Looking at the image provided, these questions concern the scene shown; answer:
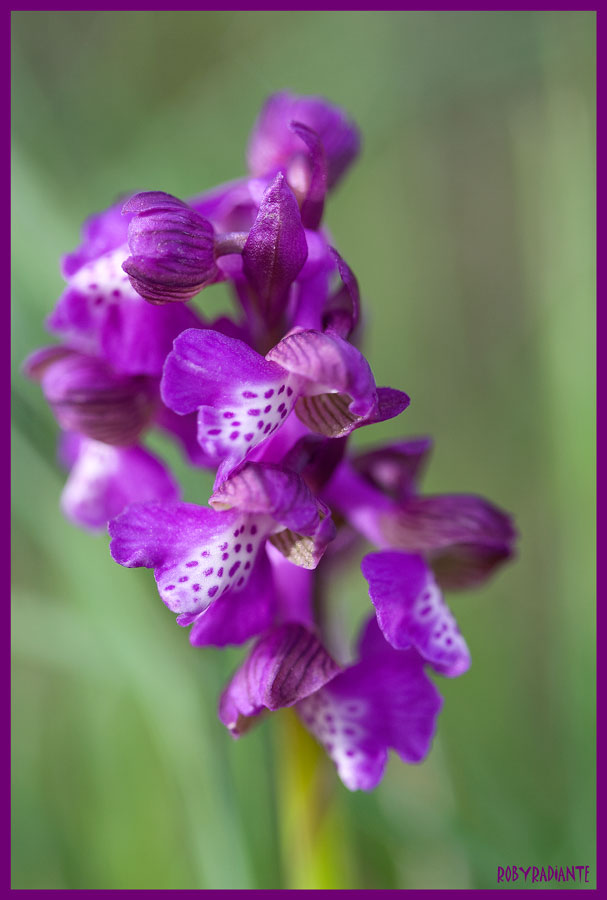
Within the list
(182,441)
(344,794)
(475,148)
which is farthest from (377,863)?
(475,148)

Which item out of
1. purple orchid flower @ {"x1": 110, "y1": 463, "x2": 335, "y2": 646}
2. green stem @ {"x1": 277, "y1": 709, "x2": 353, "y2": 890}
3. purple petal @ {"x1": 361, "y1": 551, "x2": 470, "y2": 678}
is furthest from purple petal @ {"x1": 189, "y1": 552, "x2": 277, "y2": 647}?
green stem @ {"x1": 277, "y1": 709, "x2": 353, "y2": 890}

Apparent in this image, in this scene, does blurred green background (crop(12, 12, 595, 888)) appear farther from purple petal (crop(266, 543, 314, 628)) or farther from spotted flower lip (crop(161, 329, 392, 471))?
spotted flower lip (crop(161, 329, 392, 471))

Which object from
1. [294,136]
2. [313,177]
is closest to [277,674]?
[313,177]

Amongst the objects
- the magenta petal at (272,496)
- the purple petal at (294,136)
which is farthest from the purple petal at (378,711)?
the purple petal at (294,136)

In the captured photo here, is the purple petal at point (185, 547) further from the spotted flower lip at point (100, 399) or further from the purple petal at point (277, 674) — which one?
the spotted flower lip at point (100, 399)

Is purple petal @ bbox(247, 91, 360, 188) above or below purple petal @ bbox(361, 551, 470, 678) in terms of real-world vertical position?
above

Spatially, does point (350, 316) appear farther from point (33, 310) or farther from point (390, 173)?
point (390, 173)
